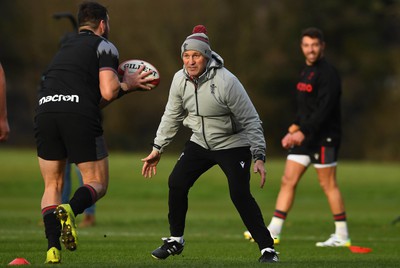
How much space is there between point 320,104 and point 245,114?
12.1 feet

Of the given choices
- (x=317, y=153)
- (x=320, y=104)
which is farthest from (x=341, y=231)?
(x=320, y=104)

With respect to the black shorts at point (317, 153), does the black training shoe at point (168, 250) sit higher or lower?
lower

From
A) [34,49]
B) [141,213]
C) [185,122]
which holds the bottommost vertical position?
[141,213]

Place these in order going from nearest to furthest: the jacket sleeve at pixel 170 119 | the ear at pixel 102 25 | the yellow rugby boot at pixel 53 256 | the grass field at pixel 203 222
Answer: the yellow rugby boot at pixel 53 256, the ear at pixel 102 25, the jacket sleeve at pixel 170 119, the grass field at pixel 203 222

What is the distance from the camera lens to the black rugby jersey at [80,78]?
29.5ft

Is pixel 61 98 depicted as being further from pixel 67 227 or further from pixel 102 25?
pixel 67 227

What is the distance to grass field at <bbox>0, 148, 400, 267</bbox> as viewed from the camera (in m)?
10.3

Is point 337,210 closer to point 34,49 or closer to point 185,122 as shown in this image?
point 185,122

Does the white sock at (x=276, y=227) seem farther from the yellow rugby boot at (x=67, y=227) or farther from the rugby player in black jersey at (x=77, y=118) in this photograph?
the yellow rugby boot at (x=67, y=227)

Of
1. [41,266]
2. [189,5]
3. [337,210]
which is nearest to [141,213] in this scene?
[337,210]

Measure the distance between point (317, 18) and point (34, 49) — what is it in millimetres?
14335

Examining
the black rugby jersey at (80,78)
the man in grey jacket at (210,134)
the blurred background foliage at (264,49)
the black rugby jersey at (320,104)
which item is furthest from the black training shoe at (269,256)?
the blurred background foliage at (264,49)

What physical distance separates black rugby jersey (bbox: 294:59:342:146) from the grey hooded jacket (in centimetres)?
336

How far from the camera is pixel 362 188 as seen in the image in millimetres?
26984
